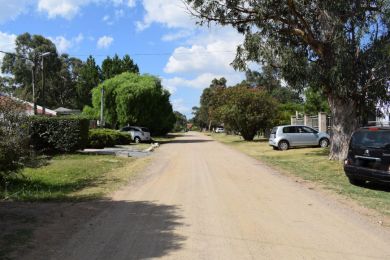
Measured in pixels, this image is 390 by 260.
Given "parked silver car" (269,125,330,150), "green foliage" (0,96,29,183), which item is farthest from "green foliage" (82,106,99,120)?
"green foliage" (0,96,29,183)

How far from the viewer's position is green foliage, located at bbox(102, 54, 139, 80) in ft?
231

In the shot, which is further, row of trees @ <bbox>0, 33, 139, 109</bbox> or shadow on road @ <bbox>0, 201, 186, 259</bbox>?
row of trees @ <bbox>0, 33, 139, 109</bbox>

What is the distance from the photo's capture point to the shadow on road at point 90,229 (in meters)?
6.57

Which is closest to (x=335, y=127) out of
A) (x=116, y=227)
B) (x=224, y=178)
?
(x=224, y=178)

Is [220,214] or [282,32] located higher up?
[282,32]

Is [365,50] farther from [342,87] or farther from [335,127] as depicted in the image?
[335,127]

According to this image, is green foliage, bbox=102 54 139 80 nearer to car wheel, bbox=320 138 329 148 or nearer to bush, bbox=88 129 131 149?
bush, bbox=88 129 131 149

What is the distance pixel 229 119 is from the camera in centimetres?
4731

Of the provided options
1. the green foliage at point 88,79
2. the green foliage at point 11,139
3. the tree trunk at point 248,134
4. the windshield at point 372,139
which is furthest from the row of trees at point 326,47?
the green foliage at point 88,79

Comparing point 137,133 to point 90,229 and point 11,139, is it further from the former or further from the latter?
point 90,229

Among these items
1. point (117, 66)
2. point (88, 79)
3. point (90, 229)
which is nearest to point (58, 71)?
point (88, 79)

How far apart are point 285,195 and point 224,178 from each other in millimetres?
3785

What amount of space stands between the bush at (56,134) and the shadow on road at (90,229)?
1432cm

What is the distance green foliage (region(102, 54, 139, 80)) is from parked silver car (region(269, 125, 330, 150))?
42044mm
